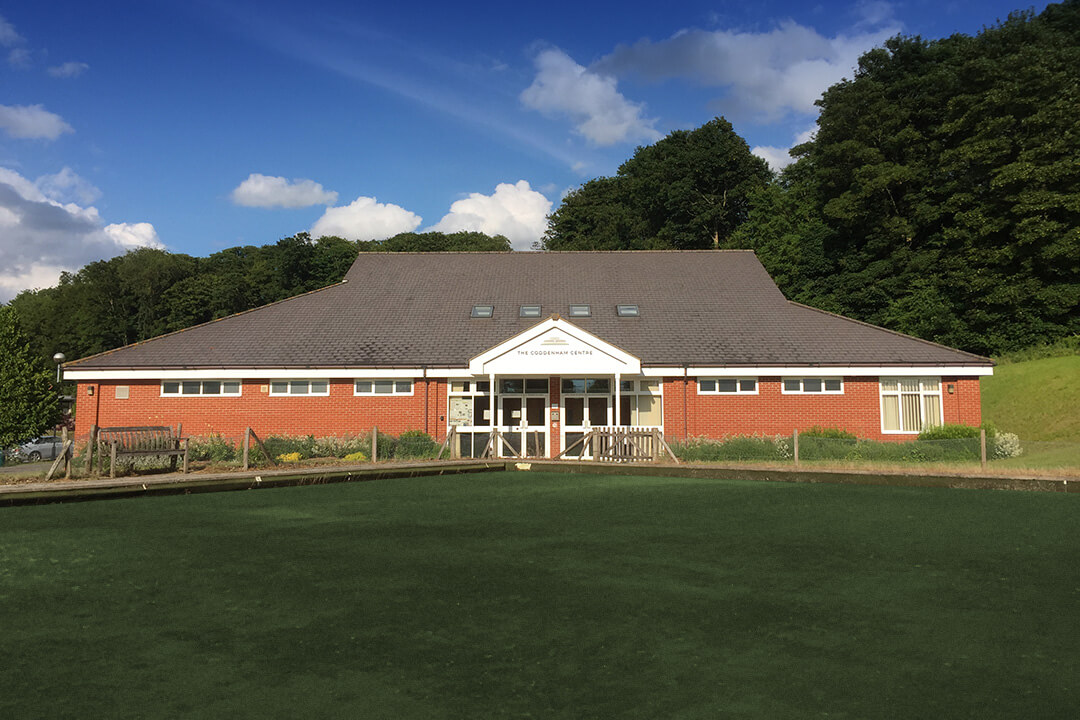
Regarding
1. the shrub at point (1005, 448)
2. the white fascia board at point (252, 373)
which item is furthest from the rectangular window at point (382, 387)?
the shrub at point (1005, 448)

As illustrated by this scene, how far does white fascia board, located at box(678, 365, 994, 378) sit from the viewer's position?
23.5m

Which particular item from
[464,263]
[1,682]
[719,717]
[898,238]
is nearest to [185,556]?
[1,682]

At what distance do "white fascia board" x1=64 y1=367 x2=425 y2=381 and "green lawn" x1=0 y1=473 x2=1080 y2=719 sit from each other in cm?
1315

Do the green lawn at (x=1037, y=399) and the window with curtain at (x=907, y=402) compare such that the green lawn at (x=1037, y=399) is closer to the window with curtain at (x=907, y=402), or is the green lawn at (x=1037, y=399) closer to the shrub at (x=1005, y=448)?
the shrub at (x=1005, y=448)

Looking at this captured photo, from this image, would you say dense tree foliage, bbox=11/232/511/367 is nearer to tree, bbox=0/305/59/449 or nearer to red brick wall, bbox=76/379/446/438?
tree, bbox=0/305/59/449

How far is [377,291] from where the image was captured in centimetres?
2912

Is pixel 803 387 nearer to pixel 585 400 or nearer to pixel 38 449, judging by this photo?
pixel 585 400

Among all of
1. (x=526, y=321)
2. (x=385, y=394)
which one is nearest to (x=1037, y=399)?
(x=526, y=321)

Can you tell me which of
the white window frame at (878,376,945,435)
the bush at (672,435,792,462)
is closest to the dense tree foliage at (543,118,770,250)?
the white window frame at (878,376,945,435)

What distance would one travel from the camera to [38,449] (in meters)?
40.6

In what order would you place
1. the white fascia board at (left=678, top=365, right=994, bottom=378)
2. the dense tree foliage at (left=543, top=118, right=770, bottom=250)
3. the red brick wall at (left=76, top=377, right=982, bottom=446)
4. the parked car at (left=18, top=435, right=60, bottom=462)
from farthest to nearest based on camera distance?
1. the dense tree foliage at (left=543, top=118, right=770, bottom=250)
2. the parked car at (left=18, top=435, right=60, bottom=462)
3. the red brick wall at (left=76, top=377, right=982, bottom=446)
4. the white fascia board at (left=678, top=365, right=994, bottom=378)

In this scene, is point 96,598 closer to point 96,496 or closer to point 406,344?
point 96,496

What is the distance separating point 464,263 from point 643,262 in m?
7.17

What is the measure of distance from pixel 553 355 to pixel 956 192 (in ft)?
84.4
